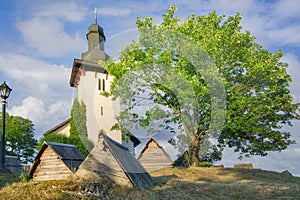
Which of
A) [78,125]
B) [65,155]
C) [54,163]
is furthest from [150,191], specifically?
[78,125]

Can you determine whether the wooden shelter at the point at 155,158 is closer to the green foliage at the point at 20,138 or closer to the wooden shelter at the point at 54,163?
the wooden shelter at the point at 54,163

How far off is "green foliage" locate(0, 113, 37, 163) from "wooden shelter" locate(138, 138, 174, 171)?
88.8 ft

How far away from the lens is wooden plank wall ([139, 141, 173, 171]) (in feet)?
94.3

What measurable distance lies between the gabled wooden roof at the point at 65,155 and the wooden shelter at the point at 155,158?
40.0ft

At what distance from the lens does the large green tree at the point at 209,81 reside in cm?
2003

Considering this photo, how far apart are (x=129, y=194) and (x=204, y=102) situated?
36.3 feet

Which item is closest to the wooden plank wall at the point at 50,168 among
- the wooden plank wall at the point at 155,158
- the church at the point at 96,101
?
the church at the point at 96,101

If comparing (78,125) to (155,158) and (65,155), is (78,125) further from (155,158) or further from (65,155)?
(65,155)

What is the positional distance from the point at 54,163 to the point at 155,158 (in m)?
13.8

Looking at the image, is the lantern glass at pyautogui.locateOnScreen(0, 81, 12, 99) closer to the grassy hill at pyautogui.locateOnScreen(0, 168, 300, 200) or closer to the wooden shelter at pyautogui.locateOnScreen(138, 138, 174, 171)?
the grassy hill at pyautogui.locateOnScreen(0, 168, 300, 200)

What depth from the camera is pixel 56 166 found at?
16234 millimetres

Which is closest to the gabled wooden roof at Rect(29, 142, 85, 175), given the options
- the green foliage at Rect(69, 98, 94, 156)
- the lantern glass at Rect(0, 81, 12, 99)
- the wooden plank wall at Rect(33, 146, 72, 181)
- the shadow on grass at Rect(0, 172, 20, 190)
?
the wooden plank wall at Rect(33, 146, 72, 181)

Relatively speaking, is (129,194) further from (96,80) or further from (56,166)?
(96,80)

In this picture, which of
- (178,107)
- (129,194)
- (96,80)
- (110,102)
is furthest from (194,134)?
(129,194)
